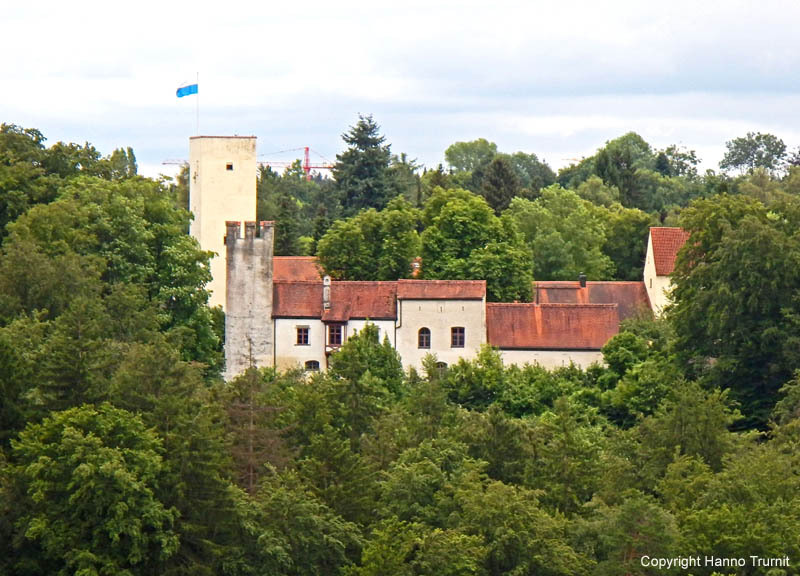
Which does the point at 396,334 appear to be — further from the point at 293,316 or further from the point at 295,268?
the point at 295,268

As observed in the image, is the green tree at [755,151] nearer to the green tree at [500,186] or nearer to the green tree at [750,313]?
the green tree at [500,186]

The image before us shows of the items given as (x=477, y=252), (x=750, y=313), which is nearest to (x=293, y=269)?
(x=477, y=252)

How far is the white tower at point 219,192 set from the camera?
71312 millimetres

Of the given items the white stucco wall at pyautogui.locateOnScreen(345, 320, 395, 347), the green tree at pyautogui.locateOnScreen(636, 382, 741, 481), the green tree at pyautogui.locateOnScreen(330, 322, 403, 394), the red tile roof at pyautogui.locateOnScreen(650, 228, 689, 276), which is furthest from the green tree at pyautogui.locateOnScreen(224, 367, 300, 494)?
the red tile roof at pyautogui.locateOnScreen(650, 228, 689, 276)

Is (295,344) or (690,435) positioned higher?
(295,344)

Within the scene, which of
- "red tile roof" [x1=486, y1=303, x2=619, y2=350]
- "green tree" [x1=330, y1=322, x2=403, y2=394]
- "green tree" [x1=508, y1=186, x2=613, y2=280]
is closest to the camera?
"green tree" [x1=330, y1=322, x2=403, y2=394]

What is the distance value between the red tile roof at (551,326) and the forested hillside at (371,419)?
115 cm

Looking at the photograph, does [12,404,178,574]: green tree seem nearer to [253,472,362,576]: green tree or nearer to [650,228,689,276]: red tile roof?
[253,472,362,576]: green tree

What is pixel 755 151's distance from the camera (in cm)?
16912

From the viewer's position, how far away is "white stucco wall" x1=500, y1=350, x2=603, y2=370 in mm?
64938

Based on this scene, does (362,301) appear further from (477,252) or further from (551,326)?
(551,326)

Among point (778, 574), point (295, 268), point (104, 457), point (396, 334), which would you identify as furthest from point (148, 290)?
point (778, 574)

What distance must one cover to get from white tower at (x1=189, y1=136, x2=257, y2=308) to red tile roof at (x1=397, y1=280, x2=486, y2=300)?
8125 mm

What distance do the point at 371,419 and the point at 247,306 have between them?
15.3m
